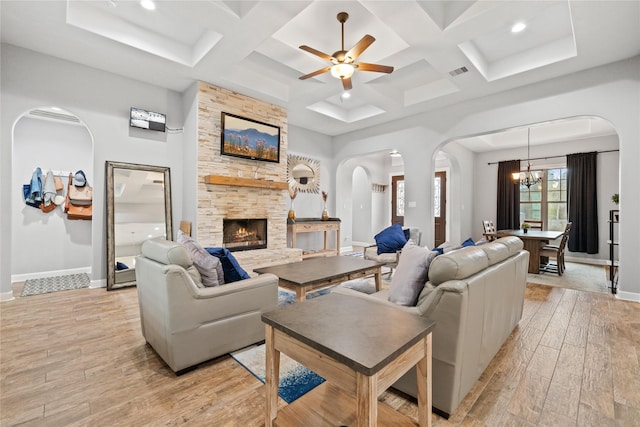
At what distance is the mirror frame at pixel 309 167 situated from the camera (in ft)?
21.2

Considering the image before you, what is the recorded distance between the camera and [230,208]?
4.80 meters

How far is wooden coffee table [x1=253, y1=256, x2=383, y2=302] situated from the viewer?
271 centimetres

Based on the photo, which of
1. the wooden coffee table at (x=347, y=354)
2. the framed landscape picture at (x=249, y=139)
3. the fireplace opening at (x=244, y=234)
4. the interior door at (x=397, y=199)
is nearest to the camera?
the wooden coffee table at (x=347, y=354)

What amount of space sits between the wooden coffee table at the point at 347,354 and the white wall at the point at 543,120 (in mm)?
4217

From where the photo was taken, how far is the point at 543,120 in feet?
13.6

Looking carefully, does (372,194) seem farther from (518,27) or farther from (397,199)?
(518,27)

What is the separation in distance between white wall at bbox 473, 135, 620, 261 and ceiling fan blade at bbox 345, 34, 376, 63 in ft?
22.0

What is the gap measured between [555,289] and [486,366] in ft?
10.4

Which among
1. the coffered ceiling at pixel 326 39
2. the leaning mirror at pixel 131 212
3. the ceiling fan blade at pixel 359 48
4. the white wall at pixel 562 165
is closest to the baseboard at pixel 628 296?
the coffered ceiling at pixel 326 39

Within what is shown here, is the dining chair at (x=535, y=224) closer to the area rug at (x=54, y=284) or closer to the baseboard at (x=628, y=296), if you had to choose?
the baseboard at (x=628, y=296)

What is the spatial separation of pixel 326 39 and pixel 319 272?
9.58ft

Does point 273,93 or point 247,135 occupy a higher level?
point 273,93

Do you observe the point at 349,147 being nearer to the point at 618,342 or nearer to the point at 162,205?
the point at 162,205

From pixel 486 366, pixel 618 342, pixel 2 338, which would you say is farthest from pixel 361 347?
pixel 2 338
